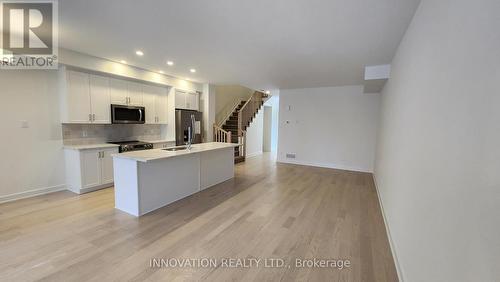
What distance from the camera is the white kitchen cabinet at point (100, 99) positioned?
437 centimetres

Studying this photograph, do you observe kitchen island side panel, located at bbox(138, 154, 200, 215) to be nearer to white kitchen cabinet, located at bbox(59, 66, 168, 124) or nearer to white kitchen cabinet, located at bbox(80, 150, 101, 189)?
white kitchen cabinet, located at bbox(80, 150, 101, 189)

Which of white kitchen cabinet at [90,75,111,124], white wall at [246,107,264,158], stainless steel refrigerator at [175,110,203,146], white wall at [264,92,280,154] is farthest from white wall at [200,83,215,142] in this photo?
white wall at [264,92,280,154]

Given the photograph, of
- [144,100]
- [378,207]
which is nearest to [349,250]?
[378,207]

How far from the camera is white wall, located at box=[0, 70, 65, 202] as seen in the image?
3545 millimetres

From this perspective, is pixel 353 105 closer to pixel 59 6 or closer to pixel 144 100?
pixel 144 100

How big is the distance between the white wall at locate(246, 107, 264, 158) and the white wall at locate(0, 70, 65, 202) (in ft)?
18.2

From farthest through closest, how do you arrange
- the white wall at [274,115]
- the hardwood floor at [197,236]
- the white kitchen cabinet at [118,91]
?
1. the white wall at [274,115]
2. the white kitchen cabinet at [118,91]
3. the hardwood floor at [197,236]

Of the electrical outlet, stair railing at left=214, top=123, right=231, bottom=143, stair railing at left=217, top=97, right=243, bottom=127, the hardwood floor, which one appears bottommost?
the hardwood floor

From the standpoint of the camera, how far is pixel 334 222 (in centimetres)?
306

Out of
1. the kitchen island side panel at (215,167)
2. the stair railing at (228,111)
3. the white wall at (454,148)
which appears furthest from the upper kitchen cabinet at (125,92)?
the white wall at (454,148)

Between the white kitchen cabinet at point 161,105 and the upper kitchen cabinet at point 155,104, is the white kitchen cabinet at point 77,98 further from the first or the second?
the white kitchen cabinet at point 161,105

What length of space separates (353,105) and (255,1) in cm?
506

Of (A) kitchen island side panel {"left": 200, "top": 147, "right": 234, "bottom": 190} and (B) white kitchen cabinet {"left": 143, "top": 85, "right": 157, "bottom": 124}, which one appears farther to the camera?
(B) white kitchen cabinet {"left": 143, "top": 85, "right": 157, "bottom": 124}

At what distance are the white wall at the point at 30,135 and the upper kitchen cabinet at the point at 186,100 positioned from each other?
8.60ft
